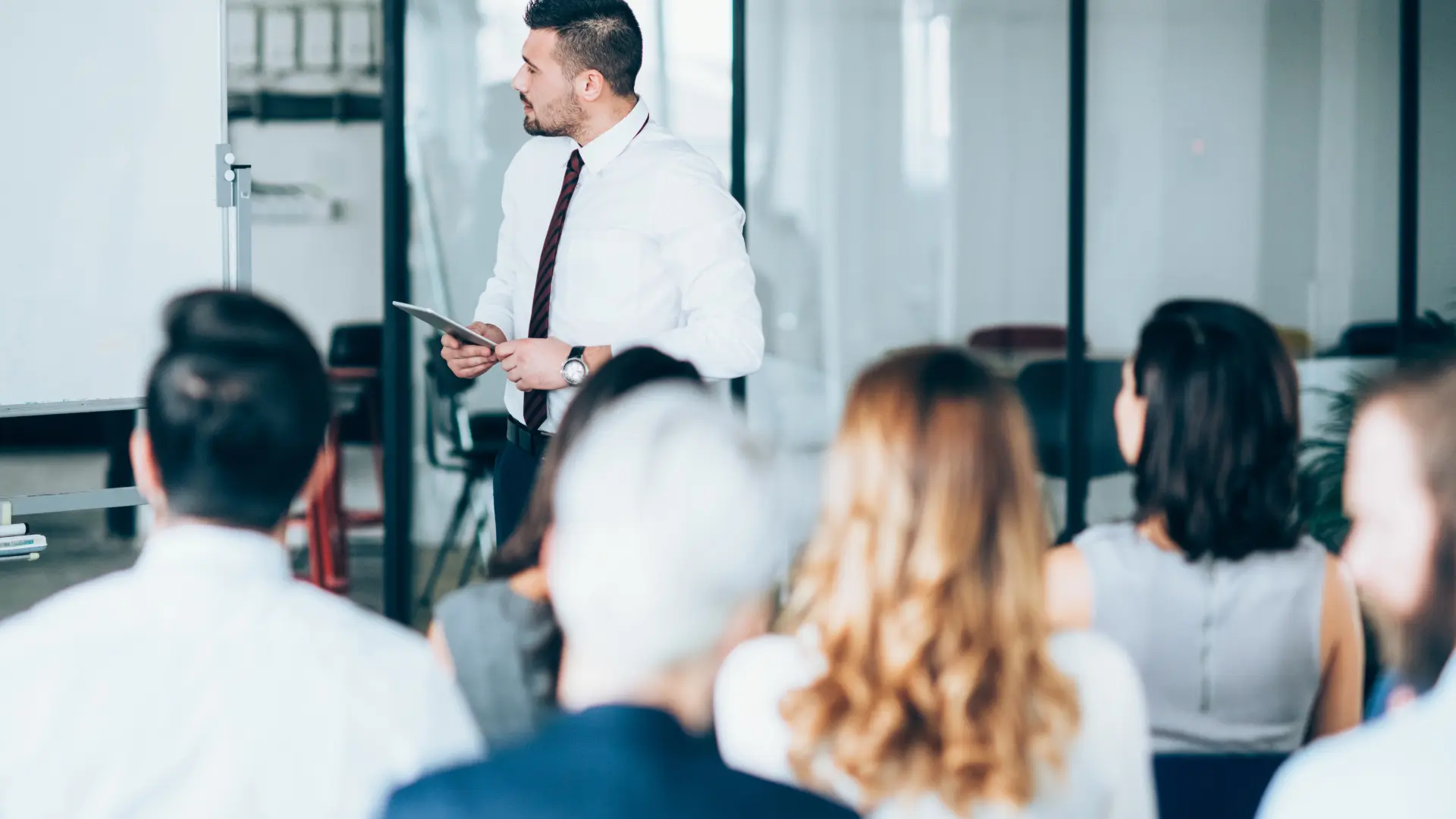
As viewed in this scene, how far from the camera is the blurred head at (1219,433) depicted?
195 cm

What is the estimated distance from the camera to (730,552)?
3.34 feet

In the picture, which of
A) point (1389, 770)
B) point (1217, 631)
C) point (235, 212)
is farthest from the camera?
point (235, 212)

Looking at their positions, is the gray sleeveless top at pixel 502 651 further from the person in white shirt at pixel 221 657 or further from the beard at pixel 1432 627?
the beard at pixel 1432 627

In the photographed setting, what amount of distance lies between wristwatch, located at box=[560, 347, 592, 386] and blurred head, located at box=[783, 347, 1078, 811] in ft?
5.30

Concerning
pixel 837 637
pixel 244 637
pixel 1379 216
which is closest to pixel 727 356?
pixel 837 637

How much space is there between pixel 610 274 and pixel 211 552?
1.90 metres

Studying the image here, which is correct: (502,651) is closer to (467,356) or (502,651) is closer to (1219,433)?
(1219,433)

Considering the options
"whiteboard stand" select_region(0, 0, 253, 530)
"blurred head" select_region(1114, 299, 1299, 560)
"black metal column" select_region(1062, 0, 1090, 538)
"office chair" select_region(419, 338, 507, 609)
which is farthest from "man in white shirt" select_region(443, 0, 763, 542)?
"black metal column" select_region(1062, 0, 1090, 538)

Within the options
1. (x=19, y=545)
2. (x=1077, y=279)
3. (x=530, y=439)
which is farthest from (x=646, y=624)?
(x=1077, y=279)

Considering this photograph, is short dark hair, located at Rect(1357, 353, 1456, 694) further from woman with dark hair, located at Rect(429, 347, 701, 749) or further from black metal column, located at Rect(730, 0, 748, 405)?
black metal column, located at Rect(730, 0, 748, 405)

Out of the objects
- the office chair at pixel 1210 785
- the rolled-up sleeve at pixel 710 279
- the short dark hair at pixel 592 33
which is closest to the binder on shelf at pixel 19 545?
the rolled-up sleeve at pixel 710 279

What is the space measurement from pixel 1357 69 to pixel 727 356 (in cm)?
309

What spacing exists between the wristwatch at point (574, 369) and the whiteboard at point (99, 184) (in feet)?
3.35

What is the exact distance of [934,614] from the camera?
137 centimetres
